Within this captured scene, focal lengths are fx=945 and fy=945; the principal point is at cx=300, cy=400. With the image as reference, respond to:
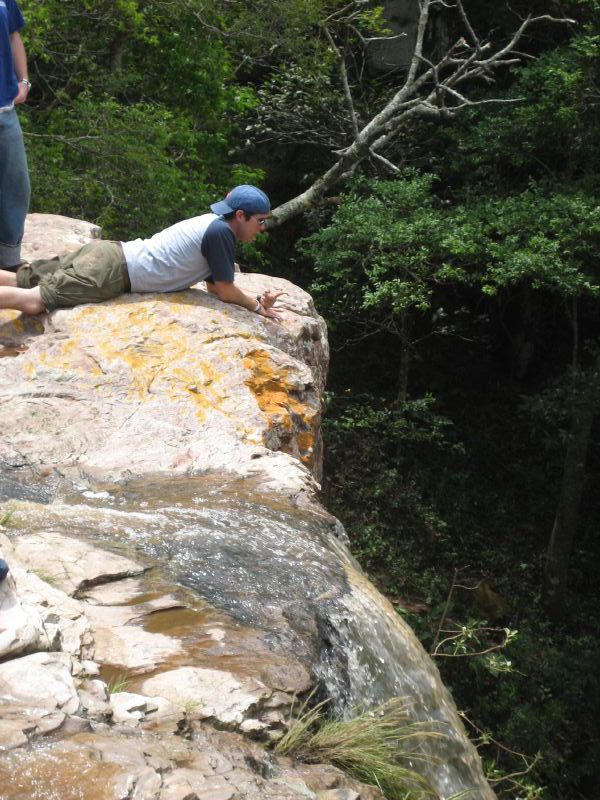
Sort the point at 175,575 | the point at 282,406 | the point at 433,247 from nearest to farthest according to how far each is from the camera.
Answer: the point at 175,575 → the point at 282,406 → the point at 433,247

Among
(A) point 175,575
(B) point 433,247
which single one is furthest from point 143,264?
(B) point 433,247

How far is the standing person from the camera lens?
4.46 m

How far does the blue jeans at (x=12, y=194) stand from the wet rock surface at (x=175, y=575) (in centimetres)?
45

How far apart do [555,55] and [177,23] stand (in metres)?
4.04

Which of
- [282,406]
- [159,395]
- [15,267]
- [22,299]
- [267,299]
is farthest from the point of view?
[267,299]

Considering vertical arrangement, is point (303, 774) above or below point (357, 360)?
above

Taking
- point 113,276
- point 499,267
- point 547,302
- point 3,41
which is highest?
point 3,41

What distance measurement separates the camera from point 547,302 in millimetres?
12852

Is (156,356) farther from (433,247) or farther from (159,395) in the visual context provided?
(433,247)

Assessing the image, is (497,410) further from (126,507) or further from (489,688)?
(126,507)

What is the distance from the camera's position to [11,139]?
468cm

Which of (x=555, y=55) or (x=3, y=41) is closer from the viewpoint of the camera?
(x=3, y=41)

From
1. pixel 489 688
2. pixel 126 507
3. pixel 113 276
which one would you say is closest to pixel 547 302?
pixel 489 688

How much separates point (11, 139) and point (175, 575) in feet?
9.00
